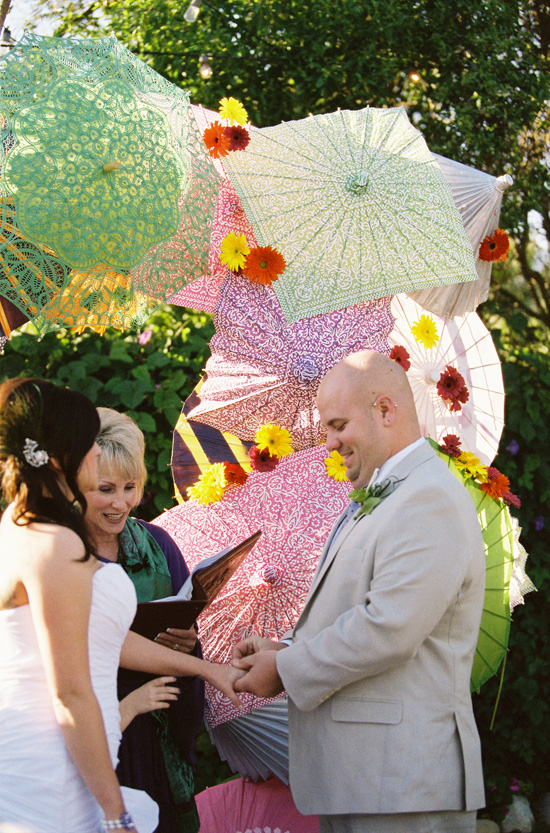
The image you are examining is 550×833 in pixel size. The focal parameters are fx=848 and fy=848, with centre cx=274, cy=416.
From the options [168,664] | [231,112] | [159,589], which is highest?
[231,112]

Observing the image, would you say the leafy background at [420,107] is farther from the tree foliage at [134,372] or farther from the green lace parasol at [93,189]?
the green lace parasol at [93,189]

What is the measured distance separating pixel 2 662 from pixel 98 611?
0.26 meters

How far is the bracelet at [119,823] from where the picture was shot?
6.87 feet

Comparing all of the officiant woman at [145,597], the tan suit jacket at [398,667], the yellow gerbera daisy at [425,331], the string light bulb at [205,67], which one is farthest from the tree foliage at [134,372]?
the tan suit jacket at [398,667]

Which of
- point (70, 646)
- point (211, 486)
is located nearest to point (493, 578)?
point (211, 486)

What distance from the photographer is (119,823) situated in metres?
2.10

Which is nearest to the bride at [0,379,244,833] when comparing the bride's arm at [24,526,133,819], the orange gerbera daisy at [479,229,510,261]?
the bride's arm at [24,526,133,819]

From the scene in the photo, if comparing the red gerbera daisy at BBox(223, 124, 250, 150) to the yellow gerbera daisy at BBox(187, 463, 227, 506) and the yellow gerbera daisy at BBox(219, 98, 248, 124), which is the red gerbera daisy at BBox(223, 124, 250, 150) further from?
the yellow gerbera daisy at BBox(187, 463, 227, 506)

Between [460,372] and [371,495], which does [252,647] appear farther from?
[460,372]

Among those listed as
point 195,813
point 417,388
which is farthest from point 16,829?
point 417,388

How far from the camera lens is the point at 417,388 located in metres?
3.88

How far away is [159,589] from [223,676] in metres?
0.48

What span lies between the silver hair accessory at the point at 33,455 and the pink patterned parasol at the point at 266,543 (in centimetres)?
144

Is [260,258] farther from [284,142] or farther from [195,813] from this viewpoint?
[195,813]
